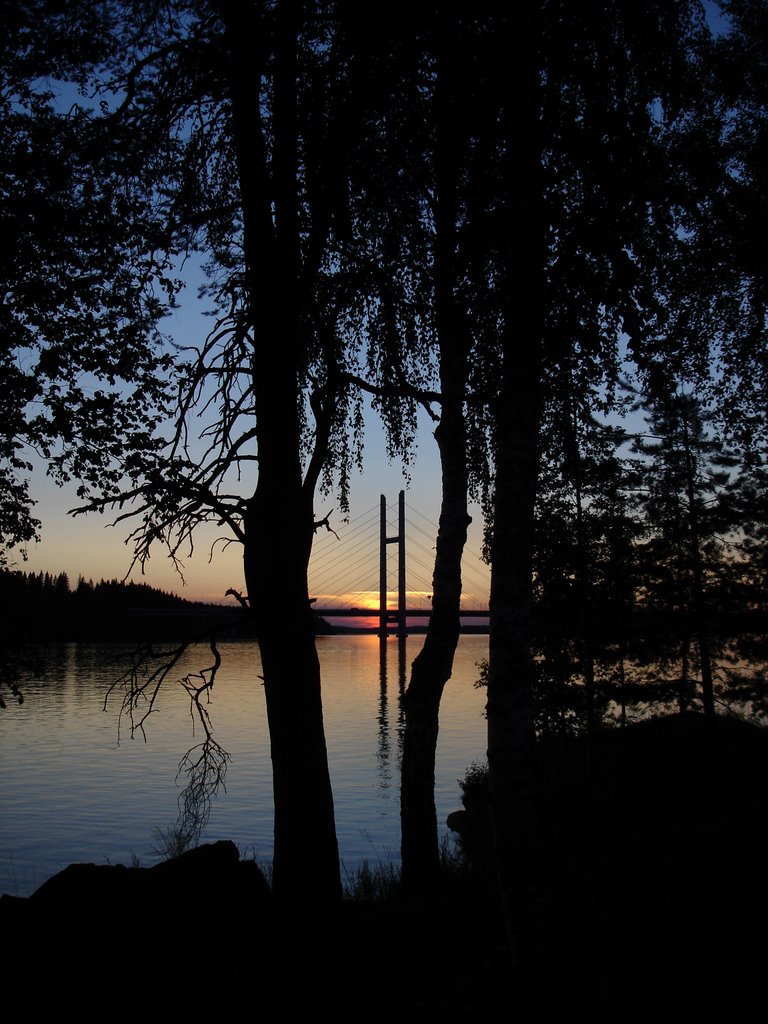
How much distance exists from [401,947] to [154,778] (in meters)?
21.9

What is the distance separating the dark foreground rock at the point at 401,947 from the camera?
16.4 ft

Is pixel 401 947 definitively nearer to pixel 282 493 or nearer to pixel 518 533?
pixel 518 533

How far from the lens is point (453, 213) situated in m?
9.62

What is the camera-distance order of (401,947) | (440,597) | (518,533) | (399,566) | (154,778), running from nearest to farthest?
(518,533) → (401,947) → (440,597) → (154,778) → (399,566)

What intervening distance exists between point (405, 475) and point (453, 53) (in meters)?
5.80

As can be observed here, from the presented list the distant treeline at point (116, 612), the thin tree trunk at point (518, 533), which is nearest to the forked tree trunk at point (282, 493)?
the thin tree trunk at point (518, 533)

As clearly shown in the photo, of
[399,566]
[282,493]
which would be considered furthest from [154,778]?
[399,566]

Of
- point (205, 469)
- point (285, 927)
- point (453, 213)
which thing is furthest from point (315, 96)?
point (285, 927)

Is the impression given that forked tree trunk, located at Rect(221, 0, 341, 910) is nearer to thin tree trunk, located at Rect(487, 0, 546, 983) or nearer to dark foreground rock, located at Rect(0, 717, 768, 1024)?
dark foreground rock, located at Rect(0, 717, 768, 1024)

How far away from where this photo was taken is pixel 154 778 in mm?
26219

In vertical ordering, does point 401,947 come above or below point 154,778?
above

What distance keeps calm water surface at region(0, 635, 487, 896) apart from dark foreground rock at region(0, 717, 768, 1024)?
1318 millimetres

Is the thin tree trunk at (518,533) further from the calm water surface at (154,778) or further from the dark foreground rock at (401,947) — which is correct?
the calm water surface at (154,778)

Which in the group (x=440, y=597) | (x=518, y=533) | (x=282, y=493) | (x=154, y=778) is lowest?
(x=154, y=778)
